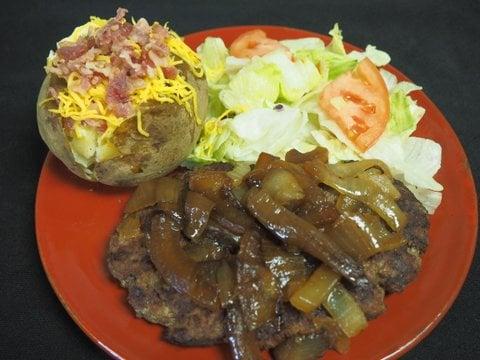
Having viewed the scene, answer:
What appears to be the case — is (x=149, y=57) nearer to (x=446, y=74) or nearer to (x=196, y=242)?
(x=196, y=242)

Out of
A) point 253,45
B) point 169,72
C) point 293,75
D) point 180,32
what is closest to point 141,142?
point 169,72

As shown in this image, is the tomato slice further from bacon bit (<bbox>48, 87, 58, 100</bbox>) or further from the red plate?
bacon bit (<bbox>48, 87, 58, 100</bbox>)

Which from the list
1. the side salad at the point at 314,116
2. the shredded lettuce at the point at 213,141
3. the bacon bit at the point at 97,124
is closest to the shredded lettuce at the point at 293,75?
the side salad at the point at 314,116

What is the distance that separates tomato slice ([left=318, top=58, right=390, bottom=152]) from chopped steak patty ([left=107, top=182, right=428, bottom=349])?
0.45m

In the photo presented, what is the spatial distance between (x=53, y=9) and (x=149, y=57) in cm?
197

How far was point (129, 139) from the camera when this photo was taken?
6.25ft

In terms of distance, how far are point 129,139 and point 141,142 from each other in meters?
0.05

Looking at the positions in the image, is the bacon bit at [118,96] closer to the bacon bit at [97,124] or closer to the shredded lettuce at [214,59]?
the bacon bit at [97,124]

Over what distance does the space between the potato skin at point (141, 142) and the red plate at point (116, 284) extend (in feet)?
0.53

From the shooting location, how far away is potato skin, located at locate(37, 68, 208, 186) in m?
1.91

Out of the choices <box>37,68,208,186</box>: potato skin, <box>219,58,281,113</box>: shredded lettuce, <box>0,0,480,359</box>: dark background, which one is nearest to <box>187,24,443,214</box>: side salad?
<box>219,58,281,113</box>: shredded lettuce

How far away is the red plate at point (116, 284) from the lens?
1.71 meters

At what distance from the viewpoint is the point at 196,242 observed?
1746 millimetres

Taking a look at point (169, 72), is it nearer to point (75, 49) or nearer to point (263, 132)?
point (75, 49)
